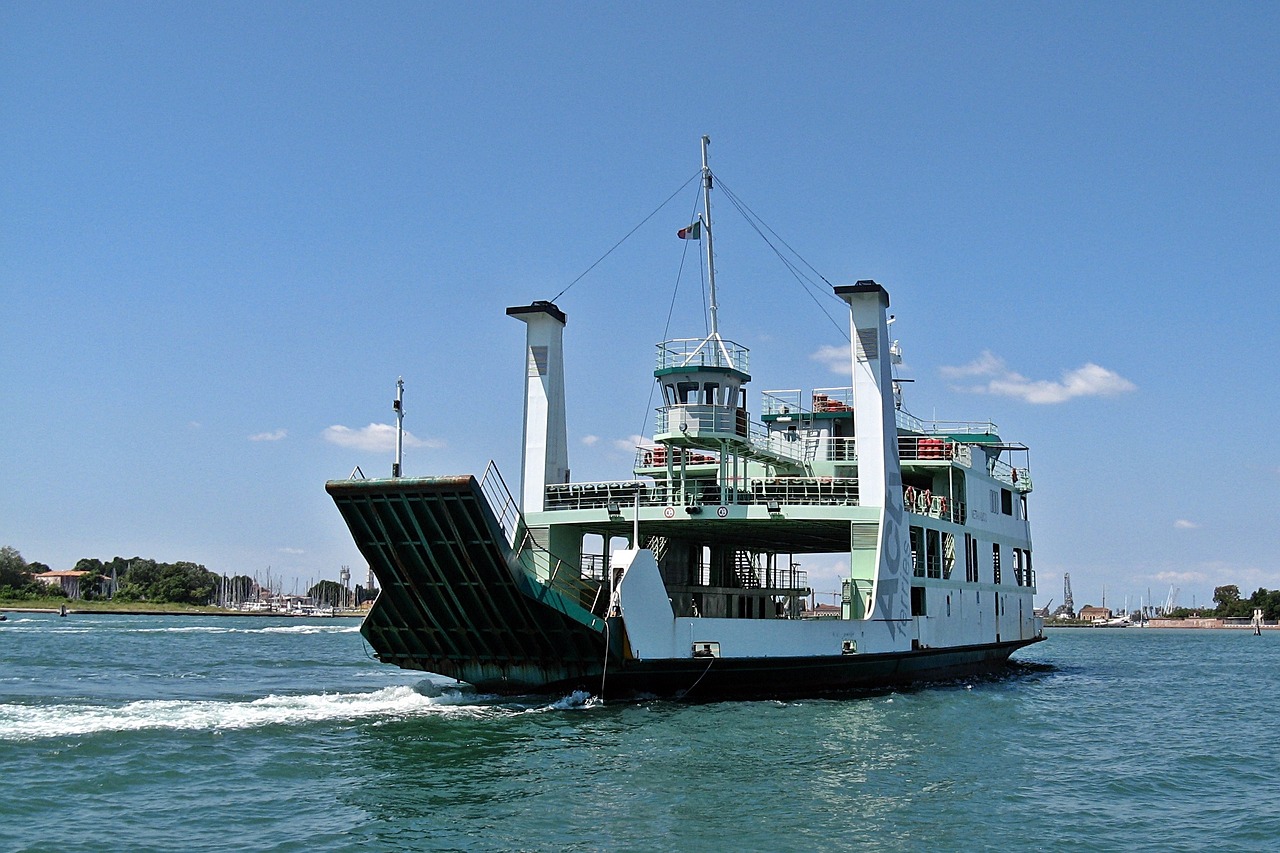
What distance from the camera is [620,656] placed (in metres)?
22.4

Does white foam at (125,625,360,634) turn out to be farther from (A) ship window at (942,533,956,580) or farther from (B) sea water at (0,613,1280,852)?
(A) ship window at (942,533,956,580)

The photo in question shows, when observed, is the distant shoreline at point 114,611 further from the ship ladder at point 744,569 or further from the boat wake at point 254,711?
the boat wake at point 254,711

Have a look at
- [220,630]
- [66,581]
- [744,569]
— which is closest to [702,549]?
[744,569]

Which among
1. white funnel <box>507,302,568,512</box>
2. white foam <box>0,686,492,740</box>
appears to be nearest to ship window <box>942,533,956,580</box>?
white funnel <box>507,302,568,512</box>

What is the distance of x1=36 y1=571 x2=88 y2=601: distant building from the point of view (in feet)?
442

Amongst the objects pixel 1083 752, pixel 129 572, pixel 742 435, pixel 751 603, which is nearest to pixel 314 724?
pixel 742 435

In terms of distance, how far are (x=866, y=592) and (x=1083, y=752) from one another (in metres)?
6.89

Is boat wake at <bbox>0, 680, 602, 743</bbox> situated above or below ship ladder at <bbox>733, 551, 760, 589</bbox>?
below

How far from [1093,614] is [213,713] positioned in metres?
181

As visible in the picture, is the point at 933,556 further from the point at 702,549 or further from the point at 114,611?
the point at 114,611

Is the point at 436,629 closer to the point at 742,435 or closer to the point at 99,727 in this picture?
the point at 99,727

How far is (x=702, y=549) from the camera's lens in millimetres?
33188

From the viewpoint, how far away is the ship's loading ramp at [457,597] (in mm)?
20516

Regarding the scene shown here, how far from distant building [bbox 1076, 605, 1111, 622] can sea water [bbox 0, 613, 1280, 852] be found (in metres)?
158
